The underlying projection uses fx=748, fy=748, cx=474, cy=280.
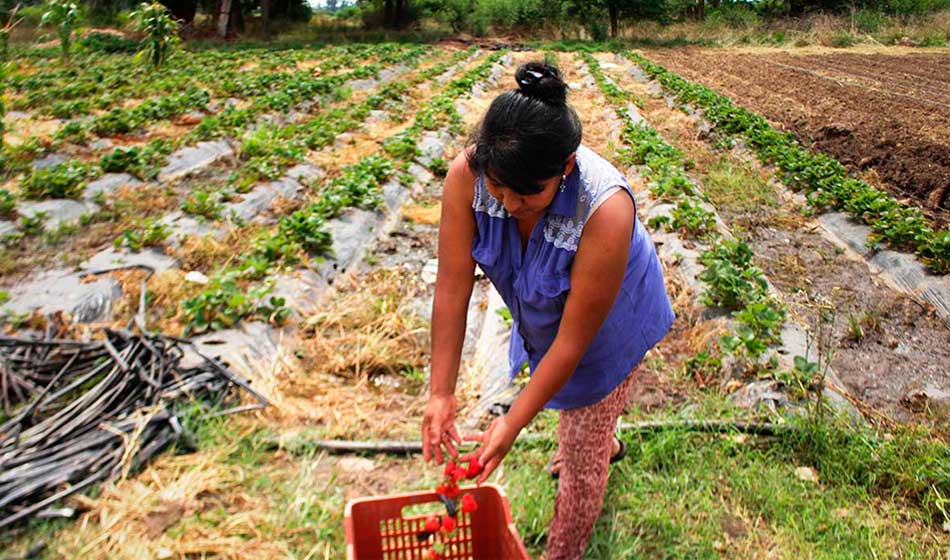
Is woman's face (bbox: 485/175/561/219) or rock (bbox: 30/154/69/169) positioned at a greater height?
woman's face (bbox: 485/175/561/219)

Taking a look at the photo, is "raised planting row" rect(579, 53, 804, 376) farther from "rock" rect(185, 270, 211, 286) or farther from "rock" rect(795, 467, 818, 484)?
"rock" rect(185, 270, 211, 286)

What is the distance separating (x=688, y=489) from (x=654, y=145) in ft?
19.5

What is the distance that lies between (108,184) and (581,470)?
5.29 meters

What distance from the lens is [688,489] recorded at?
299 centimetres

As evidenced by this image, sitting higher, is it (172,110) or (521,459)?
(172,110)

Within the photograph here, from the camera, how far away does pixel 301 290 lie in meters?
4.61

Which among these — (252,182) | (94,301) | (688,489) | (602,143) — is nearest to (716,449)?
(688,489)

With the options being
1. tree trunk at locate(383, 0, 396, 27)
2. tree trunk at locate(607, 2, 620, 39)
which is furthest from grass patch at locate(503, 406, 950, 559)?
tree trunk at locate(383, 0, 396, 27)

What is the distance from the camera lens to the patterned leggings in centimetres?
237

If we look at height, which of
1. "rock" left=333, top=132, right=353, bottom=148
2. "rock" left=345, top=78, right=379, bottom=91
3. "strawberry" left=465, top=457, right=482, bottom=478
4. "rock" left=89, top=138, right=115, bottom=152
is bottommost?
"rock" left=333, top=132, right=353, bottom=148

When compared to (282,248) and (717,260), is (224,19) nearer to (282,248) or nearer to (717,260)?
(282,248)

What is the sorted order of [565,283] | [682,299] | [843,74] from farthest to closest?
[843,74] < [682,299] < [565,283]

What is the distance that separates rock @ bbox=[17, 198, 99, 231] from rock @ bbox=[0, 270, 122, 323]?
1082 millimetres

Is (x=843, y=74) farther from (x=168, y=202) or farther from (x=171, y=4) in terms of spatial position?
(x=171, y=4)
